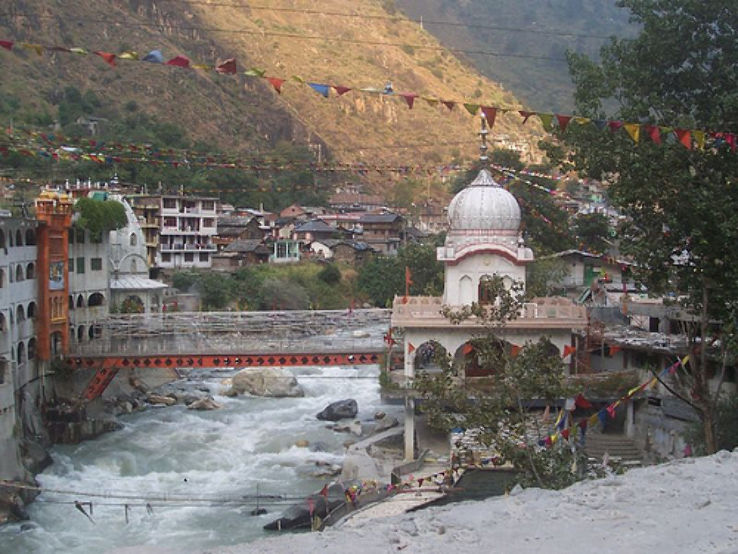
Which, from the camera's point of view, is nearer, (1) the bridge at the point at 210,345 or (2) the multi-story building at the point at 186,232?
(1) the bridge at the point at 210,345

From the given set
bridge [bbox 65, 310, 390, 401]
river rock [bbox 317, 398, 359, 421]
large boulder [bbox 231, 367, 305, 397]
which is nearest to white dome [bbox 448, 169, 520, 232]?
bridge [bbox 65, 310, 390, 401]

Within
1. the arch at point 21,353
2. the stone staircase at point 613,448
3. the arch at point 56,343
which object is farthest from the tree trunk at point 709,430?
the arch at point 56,343

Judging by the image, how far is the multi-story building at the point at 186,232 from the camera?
6250 centimetres

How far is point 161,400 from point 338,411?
864 centimetres

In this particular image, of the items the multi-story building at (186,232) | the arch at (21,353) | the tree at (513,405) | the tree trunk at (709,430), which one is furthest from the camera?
the multi-story building at (186,232)

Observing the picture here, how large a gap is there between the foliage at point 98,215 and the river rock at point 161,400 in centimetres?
773

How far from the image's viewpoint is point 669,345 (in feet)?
94.4

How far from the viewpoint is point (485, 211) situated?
103ft

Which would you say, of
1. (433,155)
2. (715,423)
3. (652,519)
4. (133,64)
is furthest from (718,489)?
(433,155)

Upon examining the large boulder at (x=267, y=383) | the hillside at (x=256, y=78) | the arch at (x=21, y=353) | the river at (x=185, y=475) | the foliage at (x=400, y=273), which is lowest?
the river at (x=185, y=475)

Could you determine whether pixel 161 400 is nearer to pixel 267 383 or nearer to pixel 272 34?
pixel 267 383

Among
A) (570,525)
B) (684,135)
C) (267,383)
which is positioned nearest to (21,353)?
(267,383)

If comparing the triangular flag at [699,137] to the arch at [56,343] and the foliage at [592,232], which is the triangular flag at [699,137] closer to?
the arch at [56,343]

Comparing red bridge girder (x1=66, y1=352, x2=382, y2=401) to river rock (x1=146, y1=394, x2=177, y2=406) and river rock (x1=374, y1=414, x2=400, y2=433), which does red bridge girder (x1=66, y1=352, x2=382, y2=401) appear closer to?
river rock (x1=374, y1=414, x2=400, y2=433)
